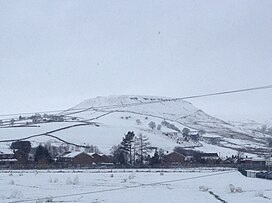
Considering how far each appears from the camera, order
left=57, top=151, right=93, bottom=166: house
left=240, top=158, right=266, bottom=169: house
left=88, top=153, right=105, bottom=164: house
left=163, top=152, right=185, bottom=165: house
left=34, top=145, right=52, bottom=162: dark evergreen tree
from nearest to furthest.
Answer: left=240, top=158, right=266, bottom=169: house → left=34, top=145, right=52, bottom=162: dark evergreen tree → left=57, top=151, right=93, bottom=166: house → left=88, top=153, right=105, bottom=164: house → left=163, top=152, right=185, bottom=165: house

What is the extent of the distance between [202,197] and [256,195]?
4.12 metres

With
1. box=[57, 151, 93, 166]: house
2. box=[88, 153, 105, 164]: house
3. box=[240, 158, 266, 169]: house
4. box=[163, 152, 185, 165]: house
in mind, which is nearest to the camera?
box=[240, 158, 266, 169]: house

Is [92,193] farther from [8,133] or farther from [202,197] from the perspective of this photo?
[8,133]

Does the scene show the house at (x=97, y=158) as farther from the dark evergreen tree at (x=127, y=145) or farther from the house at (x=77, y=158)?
the dark evergreen tree at (x=127, y=145)

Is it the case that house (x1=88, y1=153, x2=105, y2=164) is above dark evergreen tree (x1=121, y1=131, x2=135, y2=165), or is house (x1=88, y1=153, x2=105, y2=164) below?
below

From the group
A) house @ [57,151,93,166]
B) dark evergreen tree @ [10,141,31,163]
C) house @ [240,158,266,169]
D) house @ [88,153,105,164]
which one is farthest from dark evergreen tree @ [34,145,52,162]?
house @ [240,158,266,169]

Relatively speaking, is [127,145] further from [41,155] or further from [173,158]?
[41,155]

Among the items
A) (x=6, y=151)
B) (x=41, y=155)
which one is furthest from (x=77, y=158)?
(x=6, y=151)

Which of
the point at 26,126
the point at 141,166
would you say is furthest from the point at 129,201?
the point at 26,126

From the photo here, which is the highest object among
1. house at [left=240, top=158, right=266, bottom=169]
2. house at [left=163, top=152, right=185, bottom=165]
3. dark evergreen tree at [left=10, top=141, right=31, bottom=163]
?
dark evergreen tree at [left=10, top=141, right=31, bottom=163]

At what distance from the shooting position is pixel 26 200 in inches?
1052

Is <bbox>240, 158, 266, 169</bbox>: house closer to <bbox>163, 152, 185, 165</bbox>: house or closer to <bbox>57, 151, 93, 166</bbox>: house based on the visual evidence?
<bbox>163, 152, 185, 165</bbox>: house

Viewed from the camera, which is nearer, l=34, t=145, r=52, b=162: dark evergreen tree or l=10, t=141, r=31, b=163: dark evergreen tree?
l=34, t=145, r=52, b=162: dark evergreen tree

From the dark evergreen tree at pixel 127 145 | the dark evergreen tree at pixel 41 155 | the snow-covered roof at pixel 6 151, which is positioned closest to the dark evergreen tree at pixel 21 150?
the snow-covered roof at pixel 6 151
